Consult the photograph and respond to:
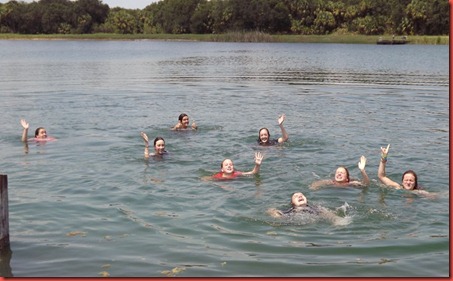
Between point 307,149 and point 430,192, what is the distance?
559 centimetres

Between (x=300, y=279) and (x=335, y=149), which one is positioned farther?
(x=335, y=149)

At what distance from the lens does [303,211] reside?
13344 millimetres

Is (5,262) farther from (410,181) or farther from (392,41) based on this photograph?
(392,41)

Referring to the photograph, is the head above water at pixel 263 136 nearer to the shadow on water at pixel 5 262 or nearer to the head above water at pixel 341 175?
the head above water at pixel 341 175

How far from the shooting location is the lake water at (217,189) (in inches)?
444

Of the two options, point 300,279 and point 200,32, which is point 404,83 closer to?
point 300,279

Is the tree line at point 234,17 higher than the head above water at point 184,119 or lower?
higher

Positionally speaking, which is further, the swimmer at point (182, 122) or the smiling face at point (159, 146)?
the swimmer at point (182, 122)

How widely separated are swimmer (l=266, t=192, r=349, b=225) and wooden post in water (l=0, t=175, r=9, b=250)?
5377 mm

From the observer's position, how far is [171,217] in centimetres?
1358

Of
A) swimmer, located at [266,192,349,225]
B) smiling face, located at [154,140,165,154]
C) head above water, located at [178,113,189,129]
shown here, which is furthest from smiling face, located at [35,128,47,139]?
swimmer, located at [266,192,349,225]

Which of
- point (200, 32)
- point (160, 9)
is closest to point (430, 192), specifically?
point (200, 32)

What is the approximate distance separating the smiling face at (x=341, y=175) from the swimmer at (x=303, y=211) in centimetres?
204

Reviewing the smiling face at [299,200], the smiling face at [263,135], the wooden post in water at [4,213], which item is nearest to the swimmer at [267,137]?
Result: the smiling face at [263,135]
